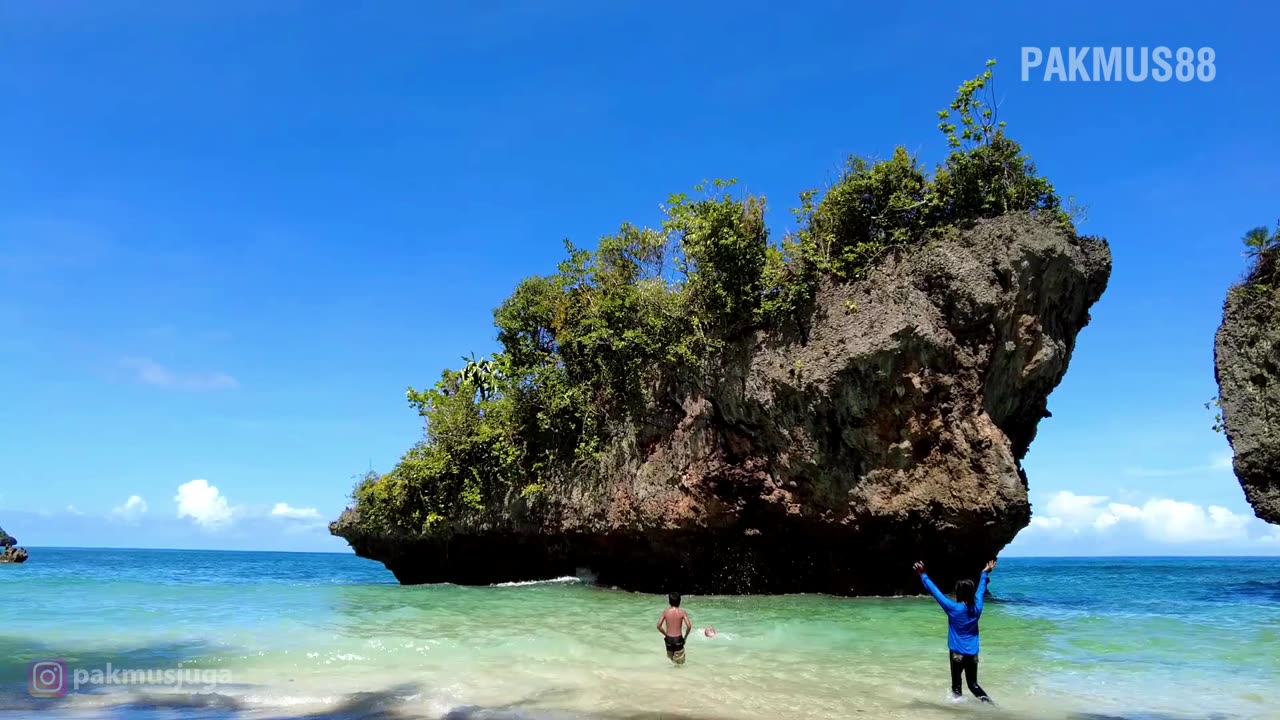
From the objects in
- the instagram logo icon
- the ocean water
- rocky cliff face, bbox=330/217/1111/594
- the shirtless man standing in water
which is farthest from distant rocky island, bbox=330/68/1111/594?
the instagram logo icon

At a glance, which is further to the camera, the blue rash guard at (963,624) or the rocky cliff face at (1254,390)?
the rocky cliff face at (1254,390)

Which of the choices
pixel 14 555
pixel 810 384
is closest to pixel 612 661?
pixel 810 384

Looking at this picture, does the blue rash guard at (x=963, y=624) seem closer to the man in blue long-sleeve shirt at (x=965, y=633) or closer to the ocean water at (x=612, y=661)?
the man in blue long-sleeve shirt at (x=965, y=633)

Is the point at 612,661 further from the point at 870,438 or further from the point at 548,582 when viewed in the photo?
the point at 548,582

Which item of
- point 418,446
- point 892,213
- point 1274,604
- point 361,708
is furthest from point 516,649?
point 1274,604

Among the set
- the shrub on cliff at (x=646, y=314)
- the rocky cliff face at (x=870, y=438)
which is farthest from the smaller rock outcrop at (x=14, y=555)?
the rocky cliff face at (x=870, y=438)

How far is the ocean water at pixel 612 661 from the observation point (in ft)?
24.2

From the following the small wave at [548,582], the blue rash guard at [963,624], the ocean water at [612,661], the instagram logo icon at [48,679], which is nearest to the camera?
the ocean water at [612,661]

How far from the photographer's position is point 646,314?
1820 cm

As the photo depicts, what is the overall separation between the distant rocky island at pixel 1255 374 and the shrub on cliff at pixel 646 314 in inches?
165

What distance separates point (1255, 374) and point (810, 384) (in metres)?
8.72

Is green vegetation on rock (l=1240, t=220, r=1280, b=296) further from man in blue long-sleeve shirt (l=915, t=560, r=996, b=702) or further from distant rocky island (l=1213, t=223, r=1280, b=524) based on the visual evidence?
man in blue long-sleeve shirt (l=915, t=560, r=996, b=702)

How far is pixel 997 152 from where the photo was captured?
52.4 ft

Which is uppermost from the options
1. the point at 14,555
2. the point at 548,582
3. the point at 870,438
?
the point at 870,438
